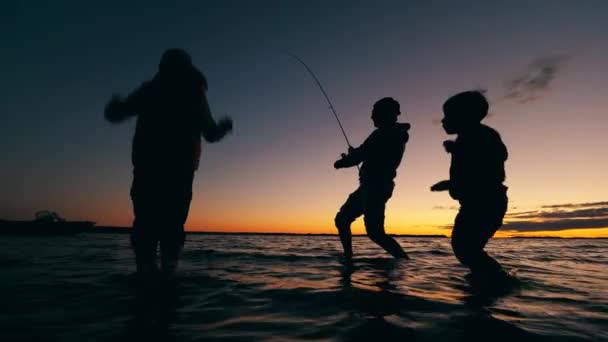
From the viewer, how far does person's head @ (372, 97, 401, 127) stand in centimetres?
621

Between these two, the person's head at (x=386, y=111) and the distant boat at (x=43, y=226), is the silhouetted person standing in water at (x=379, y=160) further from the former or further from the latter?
the distant boat at (x=43, y=226)

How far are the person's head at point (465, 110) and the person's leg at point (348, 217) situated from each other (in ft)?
9.25

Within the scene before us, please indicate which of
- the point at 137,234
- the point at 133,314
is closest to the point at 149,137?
the point at 137,234

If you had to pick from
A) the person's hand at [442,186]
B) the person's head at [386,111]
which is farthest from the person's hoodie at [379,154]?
the person's hand at [442,186]

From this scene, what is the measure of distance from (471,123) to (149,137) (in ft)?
11.8

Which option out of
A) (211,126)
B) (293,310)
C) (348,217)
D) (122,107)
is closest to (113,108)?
(122,107)

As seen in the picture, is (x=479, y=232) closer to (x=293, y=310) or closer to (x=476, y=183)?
(x=476, y=183)

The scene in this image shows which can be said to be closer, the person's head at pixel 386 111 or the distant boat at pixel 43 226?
the person's head at pixel 386 111

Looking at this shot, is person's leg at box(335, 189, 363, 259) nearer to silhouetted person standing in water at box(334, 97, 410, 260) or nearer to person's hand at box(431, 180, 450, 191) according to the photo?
silhouetted person standing in water at box(334, 97, 410, 260)

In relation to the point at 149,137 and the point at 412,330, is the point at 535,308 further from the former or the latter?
the point at 149,137

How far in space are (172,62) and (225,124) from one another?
88cm

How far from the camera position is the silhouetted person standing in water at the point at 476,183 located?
3.75 metres

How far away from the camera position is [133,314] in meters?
2.34

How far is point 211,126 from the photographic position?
3975 mm
